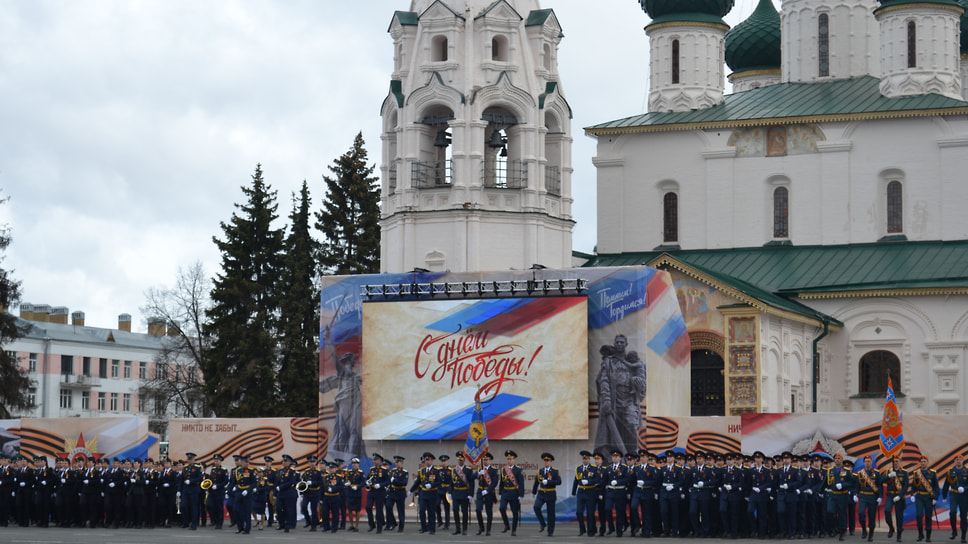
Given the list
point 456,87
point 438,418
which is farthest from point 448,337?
point 456,87

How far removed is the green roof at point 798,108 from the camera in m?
43.5

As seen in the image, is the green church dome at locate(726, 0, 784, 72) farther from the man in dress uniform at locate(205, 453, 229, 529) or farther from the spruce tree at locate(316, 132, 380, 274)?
the man in dress uniform at locate(205, 453, 229, 529)

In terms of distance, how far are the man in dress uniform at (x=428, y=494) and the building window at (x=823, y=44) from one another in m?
25.3

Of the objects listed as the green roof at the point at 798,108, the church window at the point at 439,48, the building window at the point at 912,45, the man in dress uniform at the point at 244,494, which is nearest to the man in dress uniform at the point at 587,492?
the man in dress uniform at the point at 244,494

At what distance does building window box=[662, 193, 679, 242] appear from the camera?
45.8 metres

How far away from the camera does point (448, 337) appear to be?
98.4 ft

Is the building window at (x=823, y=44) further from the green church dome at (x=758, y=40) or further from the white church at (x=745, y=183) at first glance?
the green church dome at (x=758, y=40)

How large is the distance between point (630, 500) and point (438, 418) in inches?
203

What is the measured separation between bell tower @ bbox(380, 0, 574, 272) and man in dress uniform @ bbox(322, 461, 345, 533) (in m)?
10.6

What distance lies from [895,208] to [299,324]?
17409 millimetres

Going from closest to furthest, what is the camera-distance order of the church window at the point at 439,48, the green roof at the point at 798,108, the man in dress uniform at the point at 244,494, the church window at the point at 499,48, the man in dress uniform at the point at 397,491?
the man in dress uniform at the point at 244,494, the man in dress uniform at the point at 397,491, the church window at the point at 499,48, the church window at the point at 439,48, the green roof at the point at 798,108

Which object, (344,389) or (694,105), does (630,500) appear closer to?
(344,389)

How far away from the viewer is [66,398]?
6925cm

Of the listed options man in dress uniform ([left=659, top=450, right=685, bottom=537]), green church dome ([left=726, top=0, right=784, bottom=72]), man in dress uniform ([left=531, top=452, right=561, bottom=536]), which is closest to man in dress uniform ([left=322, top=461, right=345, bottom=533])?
man in dress uniform ([left=531, top=452, right=561, bottom=536])
